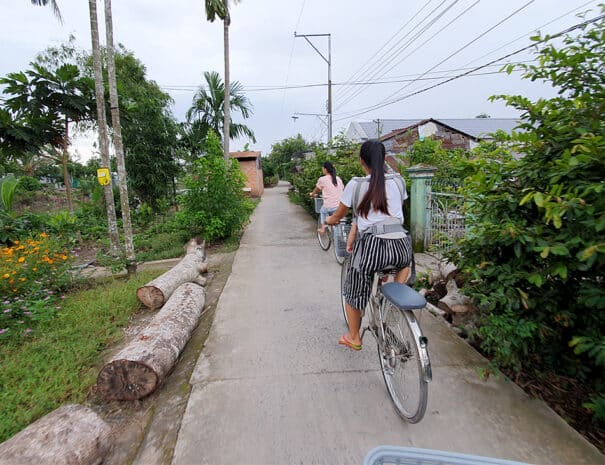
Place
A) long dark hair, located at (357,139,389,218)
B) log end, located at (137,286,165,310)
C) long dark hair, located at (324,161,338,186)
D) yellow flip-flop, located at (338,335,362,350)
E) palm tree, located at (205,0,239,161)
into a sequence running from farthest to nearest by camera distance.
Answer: palm tree, located at (205,0,239,161) → long dark hair, located at (324,161,338,186) → log end, located at (137,286,165,310) → yellow flip-flop, located at (338,335,362,350) → long dark hair, located at (357,139,389,218)

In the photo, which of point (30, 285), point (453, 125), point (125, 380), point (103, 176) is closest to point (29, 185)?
point (103, 176)

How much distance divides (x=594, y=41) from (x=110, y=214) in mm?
6464

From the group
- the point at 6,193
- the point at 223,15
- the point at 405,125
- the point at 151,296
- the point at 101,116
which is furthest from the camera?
the point at 405,125

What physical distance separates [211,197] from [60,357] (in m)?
4.50

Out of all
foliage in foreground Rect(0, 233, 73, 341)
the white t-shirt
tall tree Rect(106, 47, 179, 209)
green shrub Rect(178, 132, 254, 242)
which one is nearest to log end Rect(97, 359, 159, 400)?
foliage in foreground Rect(0, 233, 73, 341)

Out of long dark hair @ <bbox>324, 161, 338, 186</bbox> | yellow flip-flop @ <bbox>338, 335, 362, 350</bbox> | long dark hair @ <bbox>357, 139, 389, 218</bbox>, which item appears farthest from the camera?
long dark hair @ <bbox>324, 161, 338, 186</bbox>

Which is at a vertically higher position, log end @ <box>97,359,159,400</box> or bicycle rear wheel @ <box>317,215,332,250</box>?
bicycle rear wheel @ <box>317,215,332,250</box>

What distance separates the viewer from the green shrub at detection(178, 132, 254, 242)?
6902mm

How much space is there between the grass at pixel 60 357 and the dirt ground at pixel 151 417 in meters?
0.21

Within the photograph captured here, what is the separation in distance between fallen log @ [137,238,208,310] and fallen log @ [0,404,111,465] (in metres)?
2.11

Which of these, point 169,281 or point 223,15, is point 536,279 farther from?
point 223,15

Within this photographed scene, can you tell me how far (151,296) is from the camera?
4027 millimetres

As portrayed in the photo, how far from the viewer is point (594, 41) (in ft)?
5.72

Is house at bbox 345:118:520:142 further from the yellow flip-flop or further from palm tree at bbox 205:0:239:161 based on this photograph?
the yellow flip-flop
